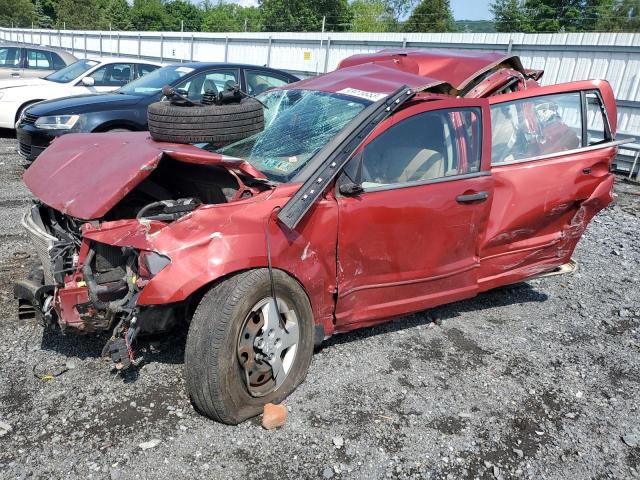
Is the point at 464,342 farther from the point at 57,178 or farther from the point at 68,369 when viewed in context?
the point at 57,178

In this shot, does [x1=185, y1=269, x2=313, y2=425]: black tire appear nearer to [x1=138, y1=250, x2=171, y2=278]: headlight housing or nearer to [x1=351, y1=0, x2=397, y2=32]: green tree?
[x1=138, y1=250, x2=171, y2=278]: headlight housing

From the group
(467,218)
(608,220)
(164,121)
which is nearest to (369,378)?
(467,218)

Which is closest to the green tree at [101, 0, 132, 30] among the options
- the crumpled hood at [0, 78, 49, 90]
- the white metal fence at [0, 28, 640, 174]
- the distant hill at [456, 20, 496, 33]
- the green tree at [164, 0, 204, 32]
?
the green tree at [164, 0, 204, 32]

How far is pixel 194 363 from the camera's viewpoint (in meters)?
2.64

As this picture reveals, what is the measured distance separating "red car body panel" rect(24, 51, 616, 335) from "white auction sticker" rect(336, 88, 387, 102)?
0.24 feet

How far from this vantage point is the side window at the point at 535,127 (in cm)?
406

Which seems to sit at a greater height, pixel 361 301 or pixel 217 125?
pixel 217 125

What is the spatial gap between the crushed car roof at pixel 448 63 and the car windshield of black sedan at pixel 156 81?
3.50 meters

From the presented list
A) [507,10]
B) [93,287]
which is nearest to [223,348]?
[93,287]

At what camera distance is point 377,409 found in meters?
3.02

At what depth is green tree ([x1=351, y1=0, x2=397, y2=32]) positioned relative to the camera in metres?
53.5

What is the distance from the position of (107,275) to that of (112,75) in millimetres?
7934

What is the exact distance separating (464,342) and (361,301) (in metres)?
1.07

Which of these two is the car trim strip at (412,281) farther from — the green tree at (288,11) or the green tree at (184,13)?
the green tree at (184,13)
